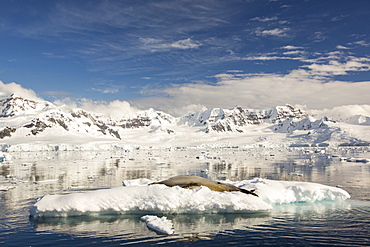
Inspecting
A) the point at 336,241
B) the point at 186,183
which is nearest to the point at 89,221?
the point at 186,183

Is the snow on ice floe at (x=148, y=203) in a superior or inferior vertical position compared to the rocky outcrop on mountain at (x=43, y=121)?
inferior

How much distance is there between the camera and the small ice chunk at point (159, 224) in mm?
9018

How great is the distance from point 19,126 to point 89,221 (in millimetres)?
121170

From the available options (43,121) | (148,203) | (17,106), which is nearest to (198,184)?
(148,203)

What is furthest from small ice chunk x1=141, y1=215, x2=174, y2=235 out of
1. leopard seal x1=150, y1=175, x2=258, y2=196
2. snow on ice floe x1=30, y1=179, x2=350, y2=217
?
leopard seal x1=150, y1=175, x2=258, y2=196

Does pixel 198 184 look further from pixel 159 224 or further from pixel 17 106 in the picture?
pixel 17 106

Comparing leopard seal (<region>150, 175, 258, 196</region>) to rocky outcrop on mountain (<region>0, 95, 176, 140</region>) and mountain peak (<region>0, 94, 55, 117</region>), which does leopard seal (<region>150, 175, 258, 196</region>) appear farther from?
mountain peak (<region>0, 94, 55, 117</region>)

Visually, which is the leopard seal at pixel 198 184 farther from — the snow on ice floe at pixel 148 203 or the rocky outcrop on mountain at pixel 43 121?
the rocky outcrop on mountain at pixel 43 121

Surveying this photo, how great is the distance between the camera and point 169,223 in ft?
31.8

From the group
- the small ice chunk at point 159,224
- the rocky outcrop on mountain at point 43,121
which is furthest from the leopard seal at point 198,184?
the rocky outcrop on mountain at point 43,121

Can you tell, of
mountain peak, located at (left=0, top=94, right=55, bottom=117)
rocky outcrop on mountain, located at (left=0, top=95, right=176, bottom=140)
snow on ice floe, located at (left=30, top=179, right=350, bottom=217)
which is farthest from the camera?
mountain peak, located at (left=0, top=94, right=55, bottom=117)

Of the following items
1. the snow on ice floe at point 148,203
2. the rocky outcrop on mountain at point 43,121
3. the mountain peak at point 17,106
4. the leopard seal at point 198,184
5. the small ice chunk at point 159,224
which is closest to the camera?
the small ice chunk at point 159,224

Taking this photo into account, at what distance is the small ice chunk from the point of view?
29.6ft

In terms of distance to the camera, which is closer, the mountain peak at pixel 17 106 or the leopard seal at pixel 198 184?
the leopard seal at pixel 198 184
